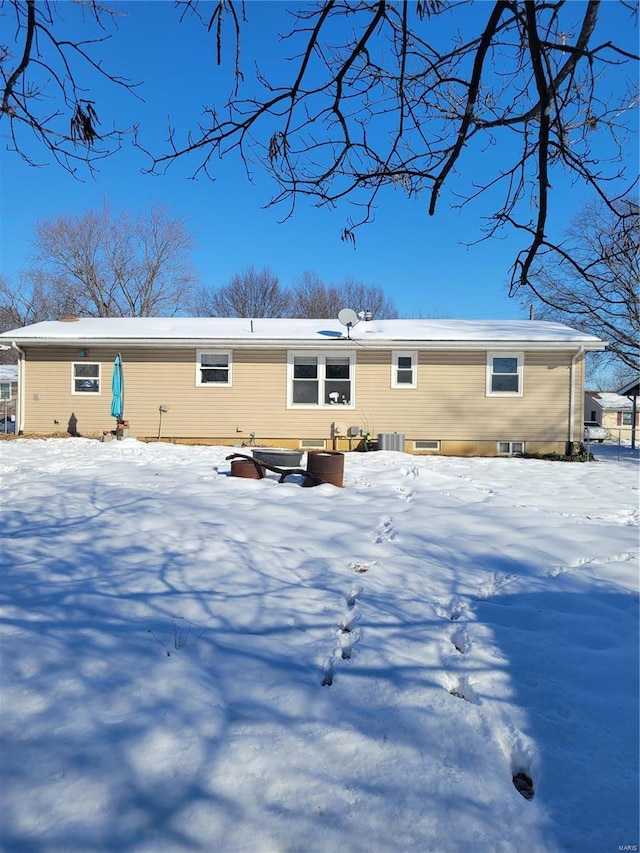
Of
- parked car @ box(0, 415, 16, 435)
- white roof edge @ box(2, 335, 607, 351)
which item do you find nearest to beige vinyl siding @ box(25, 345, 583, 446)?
white roof edge @ box(2, 335, 607, 351)

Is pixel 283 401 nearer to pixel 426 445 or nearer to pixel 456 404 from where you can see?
pixel 426 445

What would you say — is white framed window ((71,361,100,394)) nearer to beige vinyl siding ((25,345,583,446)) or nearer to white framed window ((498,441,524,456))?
beige vinyl siding ((25,345,583,446))

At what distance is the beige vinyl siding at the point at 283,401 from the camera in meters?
13.0

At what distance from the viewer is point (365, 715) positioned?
227 centimetres

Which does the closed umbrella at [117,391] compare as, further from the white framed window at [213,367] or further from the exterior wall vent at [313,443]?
the exterior wall vent at [313,443]

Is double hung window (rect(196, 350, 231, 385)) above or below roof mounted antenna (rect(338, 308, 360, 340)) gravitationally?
below

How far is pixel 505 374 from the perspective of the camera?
13.0 m

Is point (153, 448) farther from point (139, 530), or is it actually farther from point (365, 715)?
point (365, 715)

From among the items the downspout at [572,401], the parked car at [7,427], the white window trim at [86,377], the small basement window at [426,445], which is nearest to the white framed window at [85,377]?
the white window trim at [86,377]

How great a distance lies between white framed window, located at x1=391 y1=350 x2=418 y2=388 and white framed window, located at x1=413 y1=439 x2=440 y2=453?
146 centimetres

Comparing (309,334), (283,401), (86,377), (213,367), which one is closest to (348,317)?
(309,334)

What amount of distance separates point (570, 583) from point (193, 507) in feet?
13.0

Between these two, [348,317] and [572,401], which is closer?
[572,401]

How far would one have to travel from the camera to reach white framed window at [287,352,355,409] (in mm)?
13164
